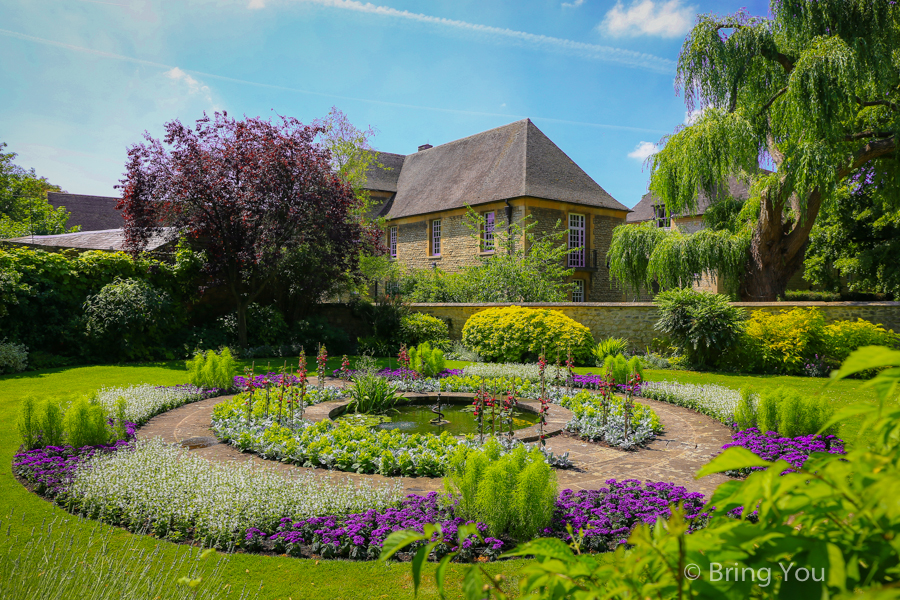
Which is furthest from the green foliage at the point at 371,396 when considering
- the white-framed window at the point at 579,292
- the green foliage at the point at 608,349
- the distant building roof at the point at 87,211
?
the distant building roof at the point at 87,211

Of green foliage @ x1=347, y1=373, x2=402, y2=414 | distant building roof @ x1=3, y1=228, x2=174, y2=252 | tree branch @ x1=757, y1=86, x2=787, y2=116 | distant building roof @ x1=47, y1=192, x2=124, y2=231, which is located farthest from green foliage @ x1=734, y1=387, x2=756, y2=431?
distant building roof @ x1=47, y1=192, x2=124, y2=231

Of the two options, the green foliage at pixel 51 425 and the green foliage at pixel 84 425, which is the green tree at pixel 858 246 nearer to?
the green foliage at pixel 84 425

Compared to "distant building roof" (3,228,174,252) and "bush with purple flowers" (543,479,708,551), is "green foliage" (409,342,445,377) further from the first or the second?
"distant building roof" (3,228,174,252)

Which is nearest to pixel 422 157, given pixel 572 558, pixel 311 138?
pixel 311 138

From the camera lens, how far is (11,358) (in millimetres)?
10492

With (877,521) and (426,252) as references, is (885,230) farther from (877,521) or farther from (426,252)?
(877,521)

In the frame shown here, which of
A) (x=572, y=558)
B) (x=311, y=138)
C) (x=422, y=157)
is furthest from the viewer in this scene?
(x=422, y=157)

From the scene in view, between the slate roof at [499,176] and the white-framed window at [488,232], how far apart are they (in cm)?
81

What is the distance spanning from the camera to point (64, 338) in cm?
1188

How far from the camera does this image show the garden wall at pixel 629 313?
1108 centimetres

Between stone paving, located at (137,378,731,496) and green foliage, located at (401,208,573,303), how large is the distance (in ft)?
35.4

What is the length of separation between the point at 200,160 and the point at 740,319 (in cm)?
1341

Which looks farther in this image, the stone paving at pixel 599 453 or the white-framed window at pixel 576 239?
the white-framed window at pixel 576 239

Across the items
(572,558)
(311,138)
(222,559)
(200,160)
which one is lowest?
(222,559)
